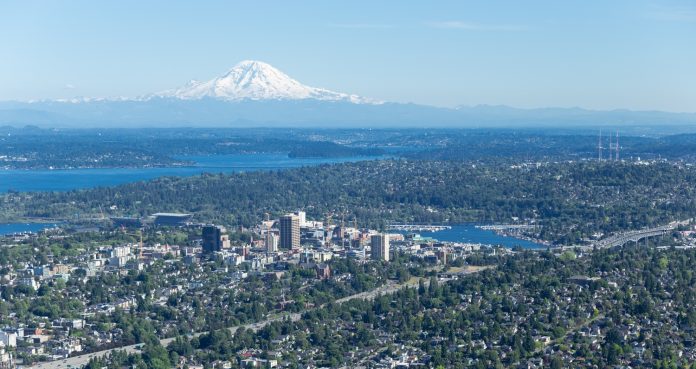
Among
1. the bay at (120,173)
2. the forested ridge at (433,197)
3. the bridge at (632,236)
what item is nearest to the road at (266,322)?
the bridge at (632,236)

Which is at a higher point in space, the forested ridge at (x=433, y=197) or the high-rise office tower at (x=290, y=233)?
the high-rise office tower at (x=290, y=233)

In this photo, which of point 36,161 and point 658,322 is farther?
point 36,161

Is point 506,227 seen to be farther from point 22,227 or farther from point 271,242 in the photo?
point 22,227

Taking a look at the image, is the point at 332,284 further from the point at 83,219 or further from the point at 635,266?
the point at 83,219

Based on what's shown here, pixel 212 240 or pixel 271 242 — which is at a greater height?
pixel 212 240

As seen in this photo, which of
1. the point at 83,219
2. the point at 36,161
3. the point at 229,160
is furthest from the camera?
A: the point at 229,160

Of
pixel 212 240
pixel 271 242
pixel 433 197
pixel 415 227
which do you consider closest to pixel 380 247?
pixel 271 242

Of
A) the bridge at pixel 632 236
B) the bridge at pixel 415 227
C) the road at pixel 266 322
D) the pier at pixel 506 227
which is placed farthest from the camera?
the bridge at pixel 415 227

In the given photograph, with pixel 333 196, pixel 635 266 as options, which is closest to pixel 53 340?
pixel 635 266

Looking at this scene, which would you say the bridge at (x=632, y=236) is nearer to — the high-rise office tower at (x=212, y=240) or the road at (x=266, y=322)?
the road at (x=266, y=322)
